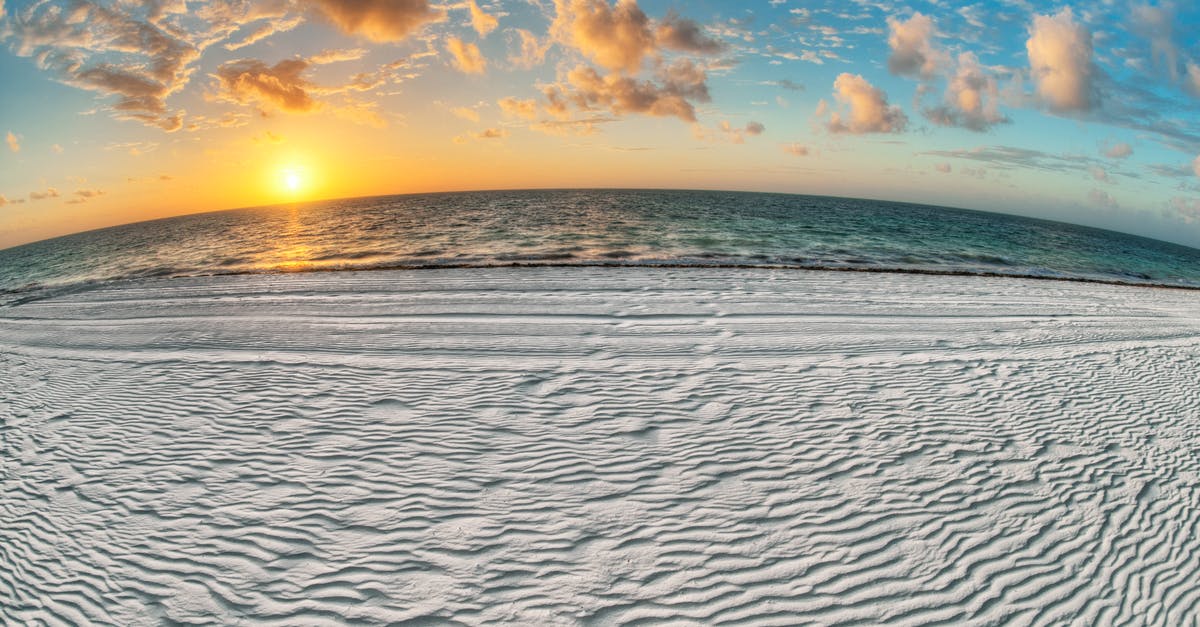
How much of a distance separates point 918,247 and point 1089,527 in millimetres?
29958

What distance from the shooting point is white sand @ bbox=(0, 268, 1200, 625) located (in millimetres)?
4898

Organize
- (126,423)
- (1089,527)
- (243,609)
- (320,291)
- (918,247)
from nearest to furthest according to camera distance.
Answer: (243,609) < (1089,527) < (126,423) < (320,291) < (918,247)

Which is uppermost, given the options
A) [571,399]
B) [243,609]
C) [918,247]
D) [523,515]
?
[918,247]

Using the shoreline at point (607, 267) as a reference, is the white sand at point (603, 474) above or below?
below

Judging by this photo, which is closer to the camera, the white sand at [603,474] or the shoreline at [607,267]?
the white sand at [603,474]

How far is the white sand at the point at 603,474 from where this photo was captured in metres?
4.90

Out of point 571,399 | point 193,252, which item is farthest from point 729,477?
point 193,252

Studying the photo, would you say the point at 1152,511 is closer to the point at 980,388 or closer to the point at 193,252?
the point at 980,388

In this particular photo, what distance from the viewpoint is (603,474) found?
649cm

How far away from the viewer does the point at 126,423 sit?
8281 millimetres

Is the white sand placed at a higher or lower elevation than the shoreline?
lower

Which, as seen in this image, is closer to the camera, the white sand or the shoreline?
the white sand

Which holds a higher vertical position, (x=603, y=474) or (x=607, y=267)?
(x=607, y=267)

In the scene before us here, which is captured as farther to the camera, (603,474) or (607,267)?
(607,267)
